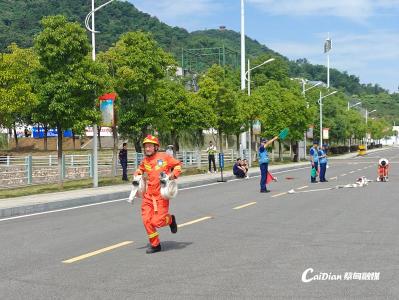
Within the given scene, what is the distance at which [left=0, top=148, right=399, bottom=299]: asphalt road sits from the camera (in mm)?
6883

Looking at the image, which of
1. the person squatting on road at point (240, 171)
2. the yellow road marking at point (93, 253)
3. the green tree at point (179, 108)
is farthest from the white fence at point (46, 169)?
the yellow road marking at point (93, 253)

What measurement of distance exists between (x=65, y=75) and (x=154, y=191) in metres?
16.2

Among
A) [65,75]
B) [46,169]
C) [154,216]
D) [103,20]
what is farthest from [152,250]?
[103,20]

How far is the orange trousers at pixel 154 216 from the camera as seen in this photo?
364 inches

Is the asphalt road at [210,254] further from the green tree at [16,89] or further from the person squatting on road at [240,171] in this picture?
the person squatting on road at [240,171]

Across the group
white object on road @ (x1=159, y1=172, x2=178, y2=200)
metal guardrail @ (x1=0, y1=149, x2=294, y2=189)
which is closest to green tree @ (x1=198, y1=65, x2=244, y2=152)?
metal guardrail @ (x1=0, y1=149, x2=294, y2=189)

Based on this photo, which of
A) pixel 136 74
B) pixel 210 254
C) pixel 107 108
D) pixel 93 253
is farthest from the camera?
pixel 136 74

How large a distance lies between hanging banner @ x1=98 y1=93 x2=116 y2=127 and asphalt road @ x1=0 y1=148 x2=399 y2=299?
31.5ft

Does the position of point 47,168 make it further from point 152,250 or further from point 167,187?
point 167,187

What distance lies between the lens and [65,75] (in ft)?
80.6

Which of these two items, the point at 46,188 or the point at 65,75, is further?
the point at 46,188

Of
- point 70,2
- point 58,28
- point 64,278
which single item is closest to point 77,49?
point 58,28

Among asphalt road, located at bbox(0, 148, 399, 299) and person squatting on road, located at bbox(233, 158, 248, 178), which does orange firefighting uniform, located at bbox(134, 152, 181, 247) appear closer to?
A: asphalt road, located at bbox(0, 148, 399, 299)

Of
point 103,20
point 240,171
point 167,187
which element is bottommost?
point 240,171
